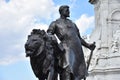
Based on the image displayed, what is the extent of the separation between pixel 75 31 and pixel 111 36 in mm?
32479

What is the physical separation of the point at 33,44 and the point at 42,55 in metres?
0.33

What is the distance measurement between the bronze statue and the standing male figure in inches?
12.5

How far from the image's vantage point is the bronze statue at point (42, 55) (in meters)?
10.1

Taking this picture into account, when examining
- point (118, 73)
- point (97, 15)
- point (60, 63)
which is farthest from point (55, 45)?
point (97, 15)

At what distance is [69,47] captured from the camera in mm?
10719

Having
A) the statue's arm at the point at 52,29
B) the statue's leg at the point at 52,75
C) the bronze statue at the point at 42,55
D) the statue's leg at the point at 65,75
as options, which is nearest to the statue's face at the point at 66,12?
the statue's arm at the point at 52,29

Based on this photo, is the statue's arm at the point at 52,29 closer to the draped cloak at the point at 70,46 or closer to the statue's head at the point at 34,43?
the draped cloak at the point at 70,46

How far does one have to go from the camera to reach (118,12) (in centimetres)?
4356

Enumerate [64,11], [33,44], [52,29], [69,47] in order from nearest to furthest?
[33,44], [69,47], [52,29], [64,11]

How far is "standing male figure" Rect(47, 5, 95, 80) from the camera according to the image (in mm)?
10492

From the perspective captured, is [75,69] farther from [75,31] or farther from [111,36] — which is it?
[111,36]

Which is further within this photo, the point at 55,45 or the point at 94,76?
the point at 94,76

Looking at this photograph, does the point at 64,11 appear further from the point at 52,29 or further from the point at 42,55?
the point at 42,55

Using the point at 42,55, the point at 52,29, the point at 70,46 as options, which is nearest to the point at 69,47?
the point at 70,46
